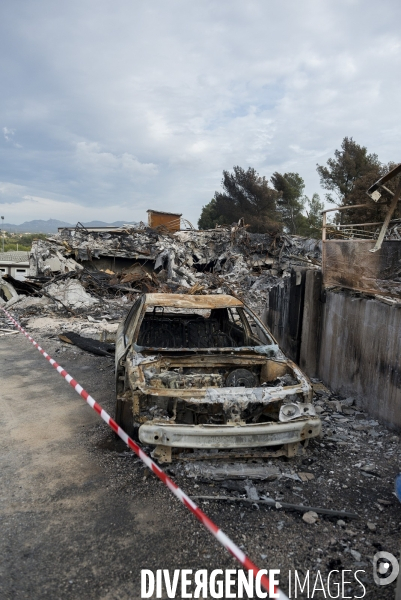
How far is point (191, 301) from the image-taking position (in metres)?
5.57

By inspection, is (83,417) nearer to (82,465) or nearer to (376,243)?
(82,465)

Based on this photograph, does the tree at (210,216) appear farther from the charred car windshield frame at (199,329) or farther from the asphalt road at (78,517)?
the asphalt road at (78,517)

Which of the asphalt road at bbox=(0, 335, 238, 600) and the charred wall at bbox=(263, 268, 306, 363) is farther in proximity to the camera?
the charred wall at bbox=(263, 268, 306, 363)

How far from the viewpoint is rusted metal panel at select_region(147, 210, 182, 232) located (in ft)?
95.2

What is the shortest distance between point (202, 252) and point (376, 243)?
18854mm

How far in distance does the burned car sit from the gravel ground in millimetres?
379

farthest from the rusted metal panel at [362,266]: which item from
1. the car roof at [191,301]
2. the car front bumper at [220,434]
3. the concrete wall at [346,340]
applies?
the car front bumper at [220,434]

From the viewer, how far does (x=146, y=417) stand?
3.91 metres

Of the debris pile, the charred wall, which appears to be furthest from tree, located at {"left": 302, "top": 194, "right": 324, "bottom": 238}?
the charred wall

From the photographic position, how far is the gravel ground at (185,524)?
262 centimetres

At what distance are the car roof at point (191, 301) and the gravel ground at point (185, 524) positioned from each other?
1832mm

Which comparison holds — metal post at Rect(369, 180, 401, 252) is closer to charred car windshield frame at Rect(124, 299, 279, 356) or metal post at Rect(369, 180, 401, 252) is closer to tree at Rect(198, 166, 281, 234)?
charred car windshield frame at Rect(124, 299, 279, 356)

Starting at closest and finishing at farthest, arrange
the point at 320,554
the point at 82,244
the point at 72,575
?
the point at 72,575 < the point at 320,554 < the point at 82,244

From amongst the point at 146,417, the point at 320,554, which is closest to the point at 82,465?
the point at 146,417
